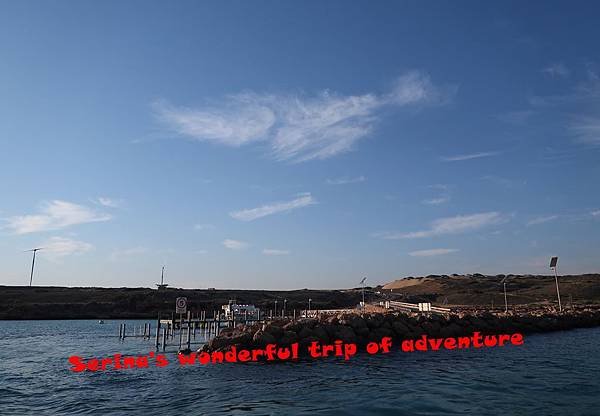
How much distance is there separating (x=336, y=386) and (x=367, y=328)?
17.7 m

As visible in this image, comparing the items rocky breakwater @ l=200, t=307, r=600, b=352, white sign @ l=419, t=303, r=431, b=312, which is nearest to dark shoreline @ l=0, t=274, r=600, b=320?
white sign @ l=419, t=303, r=431, b=312

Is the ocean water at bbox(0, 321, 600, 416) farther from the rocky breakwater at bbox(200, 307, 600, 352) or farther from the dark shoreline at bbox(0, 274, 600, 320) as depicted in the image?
the dark shoreline at bbox(0, 274, 600, 320)

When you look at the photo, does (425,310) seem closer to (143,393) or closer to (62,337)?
(143,393)

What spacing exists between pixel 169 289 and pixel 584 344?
121m

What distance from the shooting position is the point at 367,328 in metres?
44.0

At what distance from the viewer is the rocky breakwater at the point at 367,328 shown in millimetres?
38938

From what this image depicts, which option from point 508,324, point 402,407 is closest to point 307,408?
point 402,407

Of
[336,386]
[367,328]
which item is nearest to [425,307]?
[367,328]

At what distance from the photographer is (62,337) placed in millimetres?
64938

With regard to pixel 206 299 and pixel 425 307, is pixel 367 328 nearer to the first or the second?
pixel 425 307

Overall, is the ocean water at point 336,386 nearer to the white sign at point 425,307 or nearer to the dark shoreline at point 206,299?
the white sign at point 425,307

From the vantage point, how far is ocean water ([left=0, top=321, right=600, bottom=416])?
22.3 metres

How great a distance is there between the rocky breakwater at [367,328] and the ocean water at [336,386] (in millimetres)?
3668

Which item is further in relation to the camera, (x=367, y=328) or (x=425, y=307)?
(x=425, y=307)
